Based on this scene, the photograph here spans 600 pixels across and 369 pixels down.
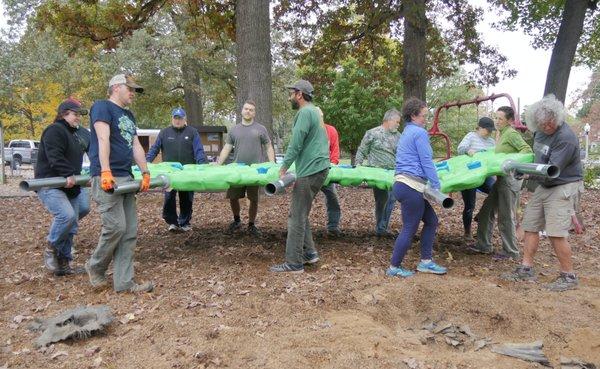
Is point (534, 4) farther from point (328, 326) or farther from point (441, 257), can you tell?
point (328, 326)

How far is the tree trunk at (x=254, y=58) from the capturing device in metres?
10.1

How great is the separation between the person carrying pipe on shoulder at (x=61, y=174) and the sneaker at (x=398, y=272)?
3278mm

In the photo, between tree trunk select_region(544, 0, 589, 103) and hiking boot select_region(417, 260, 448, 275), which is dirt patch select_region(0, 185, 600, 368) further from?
tree trunk select_region(544, 0, 589, 103)

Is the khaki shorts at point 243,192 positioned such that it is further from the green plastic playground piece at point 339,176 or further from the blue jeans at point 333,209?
the green plastic playground piece at point 339,176

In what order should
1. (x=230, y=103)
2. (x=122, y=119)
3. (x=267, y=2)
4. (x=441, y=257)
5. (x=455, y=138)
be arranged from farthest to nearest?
(x=455, y=138)
(x=230, y=103)
(x=267, y=2)
(x=441, y=257)
(x=122, y=119)

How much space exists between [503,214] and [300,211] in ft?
8.19

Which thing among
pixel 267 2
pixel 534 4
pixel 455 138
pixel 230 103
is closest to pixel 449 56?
pixel 534 4

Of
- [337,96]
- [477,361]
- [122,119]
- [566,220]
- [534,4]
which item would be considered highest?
[534,4]

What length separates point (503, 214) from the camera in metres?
6.06

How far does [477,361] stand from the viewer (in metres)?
3.52

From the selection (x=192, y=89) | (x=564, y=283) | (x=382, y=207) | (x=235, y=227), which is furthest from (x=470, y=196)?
(x=192, y=89)

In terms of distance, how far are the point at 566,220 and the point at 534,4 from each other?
1628 cm

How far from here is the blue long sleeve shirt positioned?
5008 mm

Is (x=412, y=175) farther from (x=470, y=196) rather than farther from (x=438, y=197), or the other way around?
(x=470, y=196)
